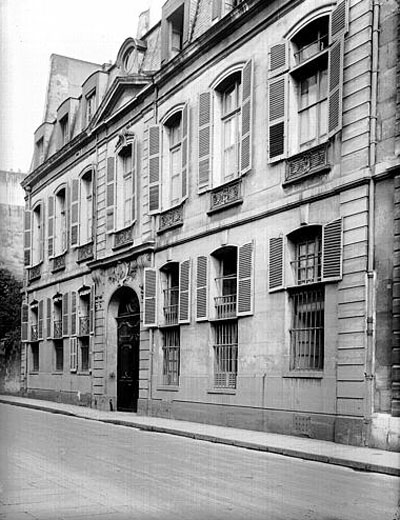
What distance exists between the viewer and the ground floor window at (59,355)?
73.4ft

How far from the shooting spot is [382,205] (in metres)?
11.6

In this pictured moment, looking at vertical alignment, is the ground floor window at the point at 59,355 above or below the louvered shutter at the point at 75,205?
below

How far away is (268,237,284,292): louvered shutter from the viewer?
1359 cm

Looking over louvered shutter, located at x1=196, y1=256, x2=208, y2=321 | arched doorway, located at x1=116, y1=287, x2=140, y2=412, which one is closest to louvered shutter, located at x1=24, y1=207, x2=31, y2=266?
arched doorway, located at x1=116, y1=287, x2=140, y2=412

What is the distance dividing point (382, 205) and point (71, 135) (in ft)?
43.7

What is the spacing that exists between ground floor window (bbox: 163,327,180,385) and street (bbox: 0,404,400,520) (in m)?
5.08

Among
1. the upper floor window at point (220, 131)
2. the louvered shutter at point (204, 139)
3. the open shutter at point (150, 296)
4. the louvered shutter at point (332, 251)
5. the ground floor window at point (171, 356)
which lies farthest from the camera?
the open shutter at point (150, 296)

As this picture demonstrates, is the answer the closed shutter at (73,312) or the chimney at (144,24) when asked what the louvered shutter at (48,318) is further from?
the chimney at (144,24)

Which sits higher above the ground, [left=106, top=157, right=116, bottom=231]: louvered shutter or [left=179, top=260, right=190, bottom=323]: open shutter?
[left=106, top=157, right=116, bottom=231]: louvered shutter

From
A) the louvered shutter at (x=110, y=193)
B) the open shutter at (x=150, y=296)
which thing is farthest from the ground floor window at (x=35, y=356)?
the louvered shutter at (x=110, y=193)

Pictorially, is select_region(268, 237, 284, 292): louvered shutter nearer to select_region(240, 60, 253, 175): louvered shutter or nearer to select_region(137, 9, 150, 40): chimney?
select_region(240, 60, 253, 175): louvered shutter

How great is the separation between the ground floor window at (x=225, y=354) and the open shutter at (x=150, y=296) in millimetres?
2737

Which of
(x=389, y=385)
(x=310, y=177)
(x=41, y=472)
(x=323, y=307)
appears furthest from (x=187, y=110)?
(x=41, y=472)

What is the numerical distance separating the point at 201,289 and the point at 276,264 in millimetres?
2877
